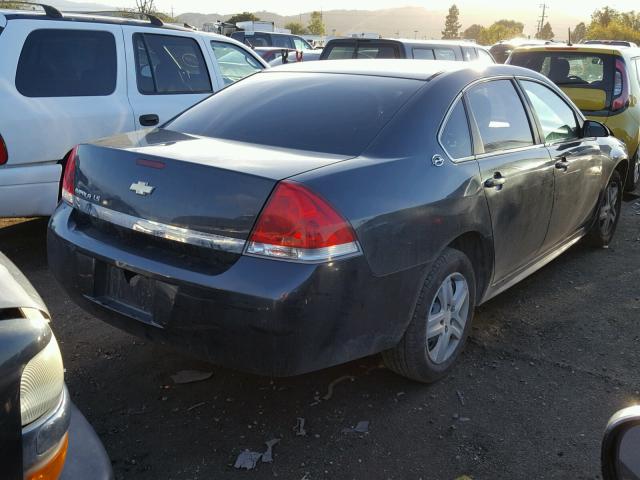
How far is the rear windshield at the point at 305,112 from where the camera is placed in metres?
3.23

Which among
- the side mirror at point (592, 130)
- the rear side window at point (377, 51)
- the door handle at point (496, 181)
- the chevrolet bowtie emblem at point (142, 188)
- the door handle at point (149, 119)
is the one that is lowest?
the door handle at point (149, 119)

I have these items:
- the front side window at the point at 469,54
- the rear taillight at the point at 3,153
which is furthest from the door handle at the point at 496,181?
the front side window at the point at 469,54

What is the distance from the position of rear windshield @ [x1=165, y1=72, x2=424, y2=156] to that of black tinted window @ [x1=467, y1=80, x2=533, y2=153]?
488 mm

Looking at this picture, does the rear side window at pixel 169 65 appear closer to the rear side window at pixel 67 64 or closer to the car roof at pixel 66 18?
the car roof at pixel 66 18

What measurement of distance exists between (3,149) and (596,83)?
6.48 m

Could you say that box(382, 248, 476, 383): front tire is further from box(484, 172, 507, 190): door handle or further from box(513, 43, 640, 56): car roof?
box(513, 43, 640, 56): car roof

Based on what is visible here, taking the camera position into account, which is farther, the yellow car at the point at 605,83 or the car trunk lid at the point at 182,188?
the yellow car at the point at 605,83

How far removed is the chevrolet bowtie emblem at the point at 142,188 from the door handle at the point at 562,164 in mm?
2759

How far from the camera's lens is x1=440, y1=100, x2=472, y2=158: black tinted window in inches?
133

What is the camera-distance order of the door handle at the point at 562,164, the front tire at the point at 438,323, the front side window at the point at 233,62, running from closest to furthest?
the front tire at the point at 438,323, the door handle at the point at 562,164, the front side window at the point at 233,62

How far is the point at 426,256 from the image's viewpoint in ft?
10.1

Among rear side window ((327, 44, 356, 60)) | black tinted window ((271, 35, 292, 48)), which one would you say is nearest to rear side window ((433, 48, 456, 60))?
rear side window ((327, 44, 356, 60))

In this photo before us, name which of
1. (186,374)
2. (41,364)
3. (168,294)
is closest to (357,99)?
(168,294)

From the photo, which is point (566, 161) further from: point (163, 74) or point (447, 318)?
point (163, 74)
